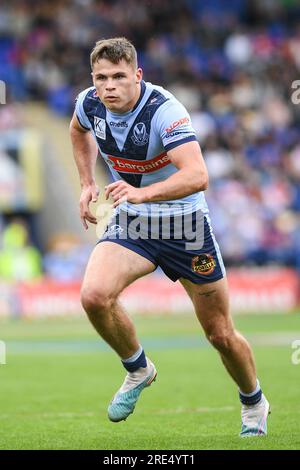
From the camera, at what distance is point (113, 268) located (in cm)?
708

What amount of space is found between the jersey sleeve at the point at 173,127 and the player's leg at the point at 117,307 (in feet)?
→ 2.66

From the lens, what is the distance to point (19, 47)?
2569 cm

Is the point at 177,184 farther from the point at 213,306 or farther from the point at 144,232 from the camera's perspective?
the point at 213,306

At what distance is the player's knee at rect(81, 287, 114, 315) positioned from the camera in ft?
22.7

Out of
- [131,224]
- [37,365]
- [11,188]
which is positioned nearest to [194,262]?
[131,224]

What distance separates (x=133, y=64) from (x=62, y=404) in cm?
353

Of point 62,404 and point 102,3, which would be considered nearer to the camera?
point 62,404

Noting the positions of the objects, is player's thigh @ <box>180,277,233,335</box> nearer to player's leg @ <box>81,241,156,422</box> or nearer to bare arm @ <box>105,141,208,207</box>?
player's leg @ <box>81,241,156,422</box>

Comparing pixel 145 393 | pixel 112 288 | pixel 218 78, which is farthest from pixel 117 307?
pixel 218 78

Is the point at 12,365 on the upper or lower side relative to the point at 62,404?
lower

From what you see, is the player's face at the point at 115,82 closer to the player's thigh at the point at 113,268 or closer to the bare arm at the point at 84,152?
the bare arm at the point at 84,152

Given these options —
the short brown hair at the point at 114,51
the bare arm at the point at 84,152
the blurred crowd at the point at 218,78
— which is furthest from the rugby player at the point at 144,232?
the blurred crowd at the point at 218,78

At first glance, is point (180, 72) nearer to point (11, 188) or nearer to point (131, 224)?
point (11, 188)

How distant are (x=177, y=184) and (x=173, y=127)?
1.46ft
